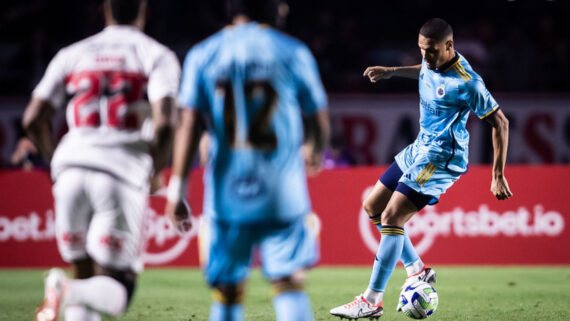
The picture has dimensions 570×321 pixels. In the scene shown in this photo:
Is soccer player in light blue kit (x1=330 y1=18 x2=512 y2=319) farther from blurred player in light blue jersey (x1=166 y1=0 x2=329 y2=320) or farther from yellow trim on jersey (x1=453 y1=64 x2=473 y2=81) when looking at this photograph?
blurred player in light blue jersey (x1=166 y1=0 x2=329 y2=320)

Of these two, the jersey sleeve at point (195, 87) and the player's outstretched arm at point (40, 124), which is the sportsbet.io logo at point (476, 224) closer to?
the player's outstretched arm at point (40, 124)

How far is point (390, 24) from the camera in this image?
16297 mm

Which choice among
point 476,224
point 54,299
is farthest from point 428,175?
point 476,224

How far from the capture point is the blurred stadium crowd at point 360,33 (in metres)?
14.3

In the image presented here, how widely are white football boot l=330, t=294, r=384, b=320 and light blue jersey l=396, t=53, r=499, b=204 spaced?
0.96 m

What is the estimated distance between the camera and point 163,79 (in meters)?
3.99

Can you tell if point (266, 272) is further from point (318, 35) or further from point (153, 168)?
point (318, 35)

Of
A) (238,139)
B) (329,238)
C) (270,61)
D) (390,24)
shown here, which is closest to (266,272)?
(238,139)

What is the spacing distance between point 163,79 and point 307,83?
2.52ft

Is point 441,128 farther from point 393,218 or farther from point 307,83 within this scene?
point 307,83

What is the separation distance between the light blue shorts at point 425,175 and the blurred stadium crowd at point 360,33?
A: 796 cm

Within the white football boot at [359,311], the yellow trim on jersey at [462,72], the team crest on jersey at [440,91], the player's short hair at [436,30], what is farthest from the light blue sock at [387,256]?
the player's short hair at [436,30]

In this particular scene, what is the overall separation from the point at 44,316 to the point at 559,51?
12561 millimetres

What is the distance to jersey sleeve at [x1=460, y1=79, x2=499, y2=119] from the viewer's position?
19.7 ft
